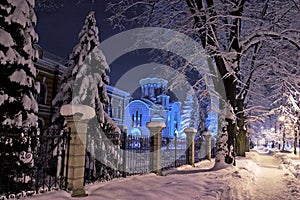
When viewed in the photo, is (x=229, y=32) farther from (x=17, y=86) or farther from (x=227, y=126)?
(x=17, y=86)

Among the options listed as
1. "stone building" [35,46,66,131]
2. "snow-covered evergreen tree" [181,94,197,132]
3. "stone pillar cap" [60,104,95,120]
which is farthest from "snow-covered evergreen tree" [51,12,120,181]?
"snow-covered evergreen tree" [181,94,197,132]

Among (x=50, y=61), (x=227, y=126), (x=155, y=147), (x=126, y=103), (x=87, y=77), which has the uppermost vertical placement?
(x=50, y=61)

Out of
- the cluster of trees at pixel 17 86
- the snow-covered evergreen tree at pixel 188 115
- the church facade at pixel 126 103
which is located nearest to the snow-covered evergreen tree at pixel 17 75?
the cluster of trees at pixel 17 86

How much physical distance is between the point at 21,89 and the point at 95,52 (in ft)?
20.1

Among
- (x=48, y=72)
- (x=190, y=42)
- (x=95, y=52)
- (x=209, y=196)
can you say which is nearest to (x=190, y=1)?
(x=190, y=42)

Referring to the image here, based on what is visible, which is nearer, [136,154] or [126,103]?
[136,154]

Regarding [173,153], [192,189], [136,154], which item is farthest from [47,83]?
[192,189]

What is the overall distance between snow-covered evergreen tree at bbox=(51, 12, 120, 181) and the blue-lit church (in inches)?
1297

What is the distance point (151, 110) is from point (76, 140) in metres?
49.5

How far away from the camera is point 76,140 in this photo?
23.3ft

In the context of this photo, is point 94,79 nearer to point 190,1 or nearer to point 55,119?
point 55,119

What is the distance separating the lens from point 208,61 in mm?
14328

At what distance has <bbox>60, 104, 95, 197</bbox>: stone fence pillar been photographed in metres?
6.97

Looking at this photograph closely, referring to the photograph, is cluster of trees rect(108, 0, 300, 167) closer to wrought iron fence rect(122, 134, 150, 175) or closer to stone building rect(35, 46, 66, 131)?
wrought iron fence rect(122, 134, 150, 175)
